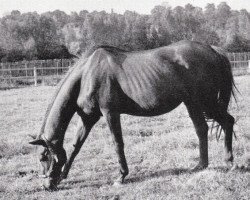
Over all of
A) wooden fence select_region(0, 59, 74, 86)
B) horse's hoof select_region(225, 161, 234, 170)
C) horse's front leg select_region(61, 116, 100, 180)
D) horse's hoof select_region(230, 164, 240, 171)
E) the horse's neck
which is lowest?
wooden fence select_region(0, 59, 74, 86)

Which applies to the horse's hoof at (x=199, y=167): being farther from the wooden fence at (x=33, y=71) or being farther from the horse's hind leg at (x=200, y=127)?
the wooden fence at (x=33, y=71)

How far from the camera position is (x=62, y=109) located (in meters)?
5.64

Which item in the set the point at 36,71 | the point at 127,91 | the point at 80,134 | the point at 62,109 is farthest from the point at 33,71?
the point at 127,91

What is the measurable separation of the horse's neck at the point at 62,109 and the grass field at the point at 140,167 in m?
0.79

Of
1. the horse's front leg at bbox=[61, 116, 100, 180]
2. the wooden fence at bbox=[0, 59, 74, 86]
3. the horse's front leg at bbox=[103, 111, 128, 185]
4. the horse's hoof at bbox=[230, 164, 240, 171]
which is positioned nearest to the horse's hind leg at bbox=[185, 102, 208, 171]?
the horse's hoof at bbox=[230, 164, 240, 171]

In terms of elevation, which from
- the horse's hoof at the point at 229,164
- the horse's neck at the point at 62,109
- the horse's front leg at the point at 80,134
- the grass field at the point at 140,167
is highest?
the horse's neck at the point at 62,109

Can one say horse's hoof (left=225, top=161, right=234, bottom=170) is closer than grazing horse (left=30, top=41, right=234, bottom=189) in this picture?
No

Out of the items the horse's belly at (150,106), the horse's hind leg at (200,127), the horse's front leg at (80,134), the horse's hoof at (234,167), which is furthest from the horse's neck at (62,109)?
the horse's hoof at (234,167)

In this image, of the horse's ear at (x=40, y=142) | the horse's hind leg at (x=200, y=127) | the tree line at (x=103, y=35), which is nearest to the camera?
the horse's ear at (x=40, y=142)

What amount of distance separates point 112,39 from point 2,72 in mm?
27321

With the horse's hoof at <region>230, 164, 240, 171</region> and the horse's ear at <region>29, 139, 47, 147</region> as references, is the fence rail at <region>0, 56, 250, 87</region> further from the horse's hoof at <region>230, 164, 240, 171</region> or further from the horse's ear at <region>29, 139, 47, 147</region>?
the horse's hoof at <region>230, 164, 240, 171</region>

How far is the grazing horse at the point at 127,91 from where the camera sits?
5578mm

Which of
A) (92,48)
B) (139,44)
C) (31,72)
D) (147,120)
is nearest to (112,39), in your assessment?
(139,44)

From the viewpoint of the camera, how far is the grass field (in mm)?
5047
